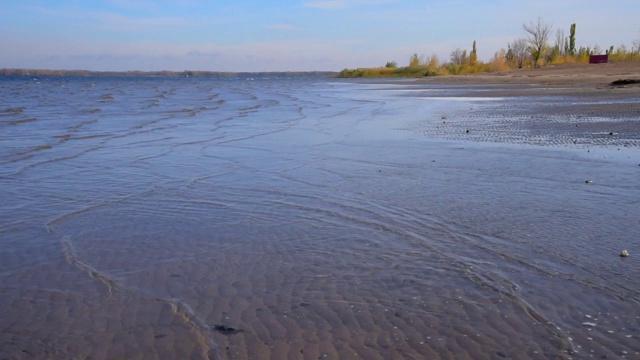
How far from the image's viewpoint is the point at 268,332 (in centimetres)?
328

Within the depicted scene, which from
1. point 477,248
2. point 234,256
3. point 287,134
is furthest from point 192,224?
point 287,134

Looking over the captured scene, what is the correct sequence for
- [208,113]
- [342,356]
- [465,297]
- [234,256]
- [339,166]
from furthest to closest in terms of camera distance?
[208,113], [339,166], [234,256], [465,297], [342,356]

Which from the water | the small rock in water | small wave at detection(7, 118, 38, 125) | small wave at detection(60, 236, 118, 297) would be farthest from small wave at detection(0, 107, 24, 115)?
the small rock in water

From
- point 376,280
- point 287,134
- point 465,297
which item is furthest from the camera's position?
point 287,134

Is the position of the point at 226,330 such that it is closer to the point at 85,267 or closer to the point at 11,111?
the point at 85,267

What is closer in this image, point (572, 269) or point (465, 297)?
point (465, 297)

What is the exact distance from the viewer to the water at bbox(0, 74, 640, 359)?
126 inches

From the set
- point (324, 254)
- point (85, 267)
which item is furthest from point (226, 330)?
point (85, 267)

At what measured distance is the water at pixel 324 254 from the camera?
10.5 feet

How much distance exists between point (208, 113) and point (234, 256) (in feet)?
51.6

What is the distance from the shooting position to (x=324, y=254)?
4.60 metres

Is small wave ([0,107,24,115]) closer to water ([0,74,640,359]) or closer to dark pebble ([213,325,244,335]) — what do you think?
water ([0,74,640,359])

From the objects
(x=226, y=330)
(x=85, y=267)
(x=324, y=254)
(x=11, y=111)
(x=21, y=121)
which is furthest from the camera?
(x=11, y=111)

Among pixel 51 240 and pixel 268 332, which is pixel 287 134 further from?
pixel 268 332
